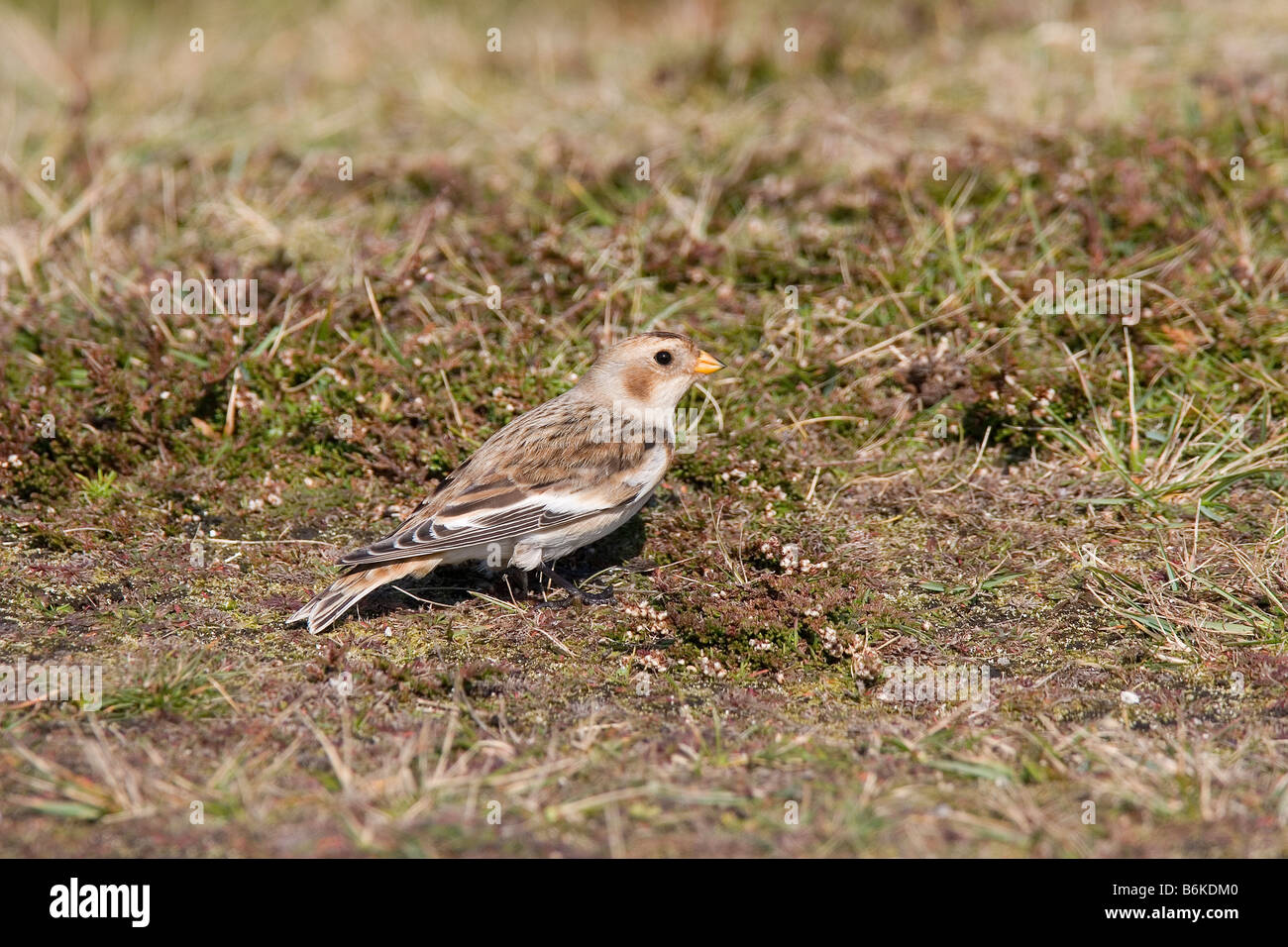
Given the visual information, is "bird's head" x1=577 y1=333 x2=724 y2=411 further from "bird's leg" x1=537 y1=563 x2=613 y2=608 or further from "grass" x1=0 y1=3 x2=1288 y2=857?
"bird's leg" x1=537 y1=563 x2=613 y2=608

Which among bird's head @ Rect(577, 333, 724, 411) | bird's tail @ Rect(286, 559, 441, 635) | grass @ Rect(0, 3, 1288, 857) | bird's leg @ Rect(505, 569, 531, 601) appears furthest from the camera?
bird's head @ Rect(577, 333, 724, 411)

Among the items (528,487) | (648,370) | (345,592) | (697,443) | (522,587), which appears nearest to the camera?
(345,592)

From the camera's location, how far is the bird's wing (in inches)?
175

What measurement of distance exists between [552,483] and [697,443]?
0.88 m

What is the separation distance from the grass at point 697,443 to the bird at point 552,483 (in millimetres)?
186

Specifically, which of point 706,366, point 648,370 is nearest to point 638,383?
point 648,370

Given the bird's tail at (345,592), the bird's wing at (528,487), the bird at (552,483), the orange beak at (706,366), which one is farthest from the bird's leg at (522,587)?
the orange beak at (706,366)

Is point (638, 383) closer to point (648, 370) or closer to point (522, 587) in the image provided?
point (648, 370)

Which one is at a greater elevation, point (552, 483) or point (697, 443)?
point (697, 443)

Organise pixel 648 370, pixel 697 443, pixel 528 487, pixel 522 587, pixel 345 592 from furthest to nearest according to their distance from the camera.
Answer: pixel 697 443, pixel 648 370, pixel 522 587, pixel 528 487, pixel 345 592

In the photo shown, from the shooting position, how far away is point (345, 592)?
14.4 feet

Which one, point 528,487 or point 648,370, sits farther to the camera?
point 648,370

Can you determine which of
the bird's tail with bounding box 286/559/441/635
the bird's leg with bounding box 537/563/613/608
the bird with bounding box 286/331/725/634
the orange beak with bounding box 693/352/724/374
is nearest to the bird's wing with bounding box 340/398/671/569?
the bird with bounding box 286/331/725/634

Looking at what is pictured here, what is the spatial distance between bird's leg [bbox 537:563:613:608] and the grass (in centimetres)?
9
